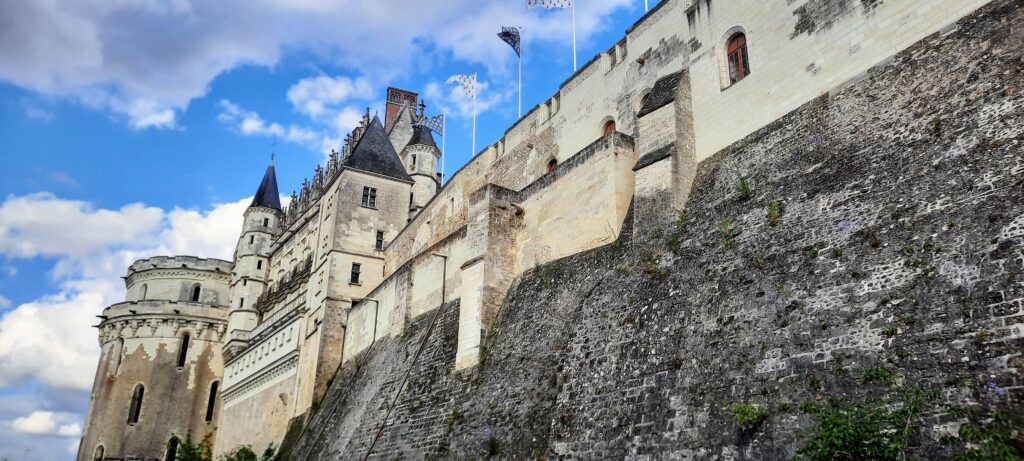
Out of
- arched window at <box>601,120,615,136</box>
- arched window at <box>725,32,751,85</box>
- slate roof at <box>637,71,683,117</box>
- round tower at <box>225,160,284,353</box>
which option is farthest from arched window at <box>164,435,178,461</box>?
arched window at <box>725,32,751,85</box>

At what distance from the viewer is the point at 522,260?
65.8ft

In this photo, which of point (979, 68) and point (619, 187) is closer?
point (979, 68)

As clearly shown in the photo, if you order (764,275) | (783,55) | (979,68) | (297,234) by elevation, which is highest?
(297,234)

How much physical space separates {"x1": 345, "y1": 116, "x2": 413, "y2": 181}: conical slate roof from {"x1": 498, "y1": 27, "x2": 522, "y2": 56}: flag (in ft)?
32.2

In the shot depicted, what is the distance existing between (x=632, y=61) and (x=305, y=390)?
18110 millimetres

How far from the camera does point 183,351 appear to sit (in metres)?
45.6

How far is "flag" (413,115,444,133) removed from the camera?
4508 centimetres

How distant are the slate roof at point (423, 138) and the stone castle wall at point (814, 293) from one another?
27.4 meters

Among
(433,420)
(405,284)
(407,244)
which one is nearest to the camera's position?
Answer: (433,420)

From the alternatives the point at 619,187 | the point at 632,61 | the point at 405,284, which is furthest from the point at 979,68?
the point at 405,284

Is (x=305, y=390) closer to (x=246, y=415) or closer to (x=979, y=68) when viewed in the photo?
(x=246, y=415)

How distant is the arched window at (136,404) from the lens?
43.2m

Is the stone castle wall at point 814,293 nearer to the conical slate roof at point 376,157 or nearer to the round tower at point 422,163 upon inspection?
the conical slate roof at point 376,157

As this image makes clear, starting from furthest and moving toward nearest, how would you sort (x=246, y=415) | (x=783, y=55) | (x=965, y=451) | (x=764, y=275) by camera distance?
(x=246, y=415) → (x=783, y=55) → (x=764, y=275) → (x=965, y=451)
